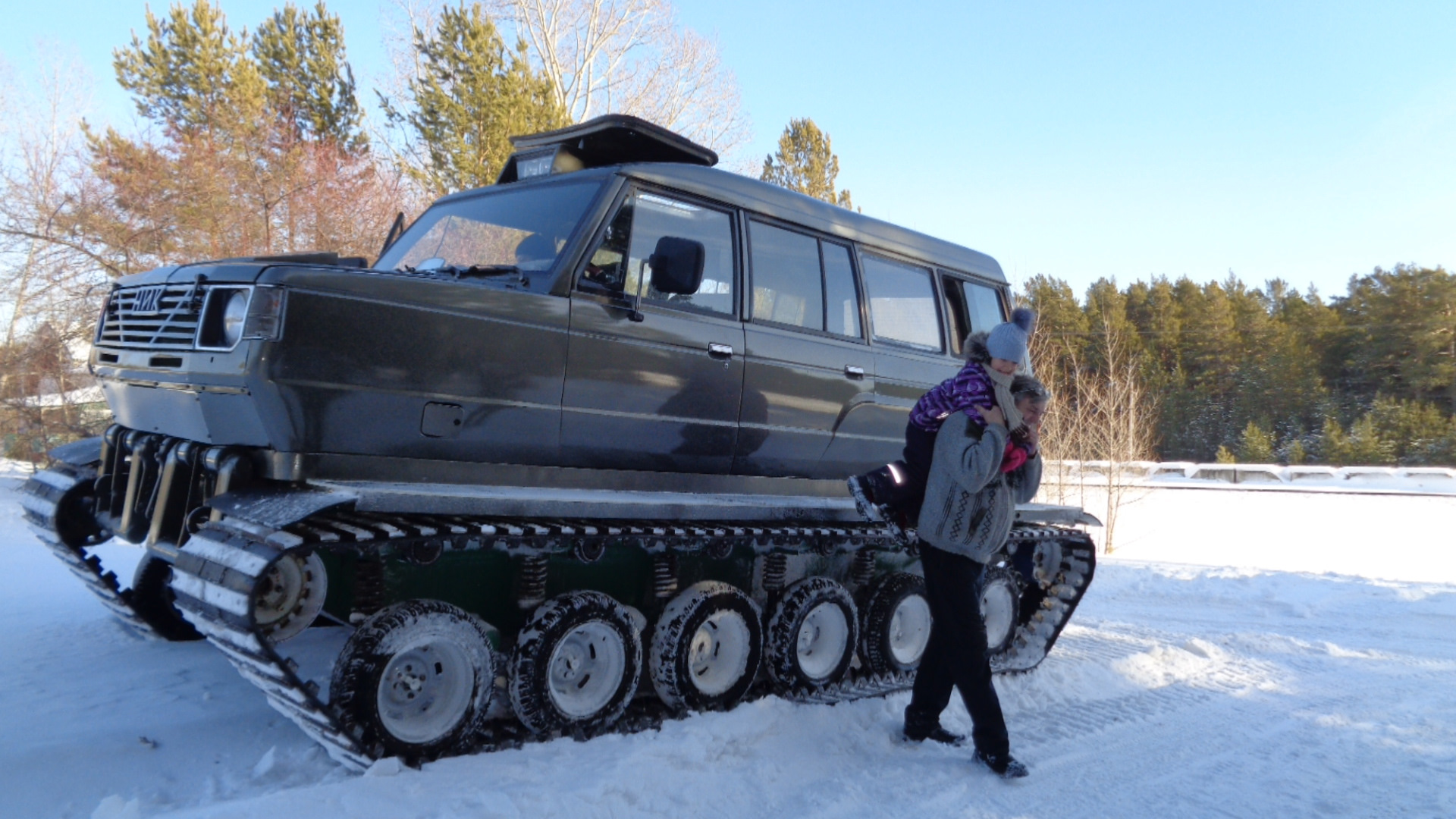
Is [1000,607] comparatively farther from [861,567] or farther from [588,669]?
[588,669]

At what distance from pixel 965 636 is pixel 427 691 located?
2442mm

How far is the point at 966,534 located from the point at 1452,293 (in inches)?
1732

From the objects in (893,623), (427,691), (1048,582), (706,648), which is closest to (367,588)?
(427,691)

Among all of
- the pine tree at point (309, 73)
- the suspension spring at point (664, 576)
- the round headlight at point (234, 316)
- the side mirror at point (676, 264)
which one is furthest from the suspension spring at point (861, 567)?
the pine tree at point (309, 73)

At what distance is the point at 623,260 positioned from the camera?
4.39 m

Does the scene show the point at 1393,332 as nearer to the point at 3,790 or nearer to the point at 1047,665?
the point at 1047,665

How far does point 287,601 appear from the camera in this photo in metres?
3.45

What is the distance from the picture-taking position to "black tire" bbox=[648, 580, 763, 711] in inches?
181

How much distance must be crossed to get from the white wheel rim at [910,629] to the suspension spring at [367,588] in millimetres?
3243

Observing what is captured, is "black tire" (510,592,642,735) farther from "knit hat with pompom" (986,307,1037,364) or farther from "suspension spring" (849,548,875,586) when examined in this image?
"knit hat with pompom" (986,307,1037,364)

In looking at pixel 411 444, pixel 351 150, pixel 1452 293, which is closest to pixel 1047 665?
pixel 411 444

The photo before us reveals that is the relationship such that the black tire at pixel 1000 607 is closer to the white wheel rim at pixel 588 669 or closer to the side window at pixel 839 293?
the side window at pixel 839 293

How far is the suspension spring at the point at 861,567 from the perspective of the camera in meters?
5.75

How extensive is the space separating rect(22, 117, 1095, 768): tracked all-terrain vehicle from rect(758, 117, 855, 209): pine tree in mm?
25936
